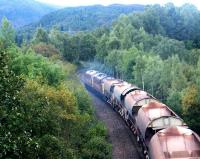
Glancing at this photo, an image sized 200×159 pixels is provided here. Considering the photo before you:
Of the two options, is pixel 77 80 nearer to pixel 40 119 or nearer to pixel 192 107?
pixel 192 107

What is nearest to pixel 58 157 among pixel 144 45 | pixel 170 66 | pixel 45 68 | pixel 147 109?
pixel 147 109

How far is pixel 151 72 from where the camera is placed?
70625 mm

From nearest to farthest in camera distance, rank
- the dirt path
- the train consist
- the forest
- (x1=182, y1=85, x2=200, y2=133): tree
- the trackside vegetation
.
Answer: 1. the trackside vegetation
2. the forest
3. the train consist
4. the dirt path
5. (x1=182, y1=85, x2=200, y2=133): tree

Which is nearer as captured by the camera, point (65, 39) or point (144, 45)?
point (144, 45)

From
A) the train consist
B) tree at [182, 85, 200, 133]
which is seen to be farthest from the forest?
the train consist

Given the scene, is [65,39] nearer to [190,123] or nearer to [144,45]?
[144,45]

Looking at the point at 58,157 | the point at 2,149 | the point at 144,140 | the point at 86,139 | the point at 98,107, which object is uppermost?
the point at 2,149

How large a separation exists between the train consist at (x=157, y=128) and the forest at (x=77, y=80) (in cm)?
420

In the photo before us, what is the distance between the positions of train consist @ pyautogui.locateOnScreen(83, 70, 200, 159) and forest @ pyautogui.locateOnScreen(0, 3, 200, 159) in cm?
420

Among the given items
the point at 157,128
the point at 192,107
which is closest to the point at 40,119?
the point at 157,128

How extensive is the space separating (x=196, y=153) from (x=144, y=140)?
9349mm

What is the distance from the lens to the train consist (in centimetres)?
2453

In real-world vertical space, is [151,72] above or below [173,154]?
below

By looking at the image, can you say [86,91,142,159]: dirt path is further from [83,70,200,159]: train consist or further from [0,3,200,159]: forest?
[0,3,200,159]: forest
